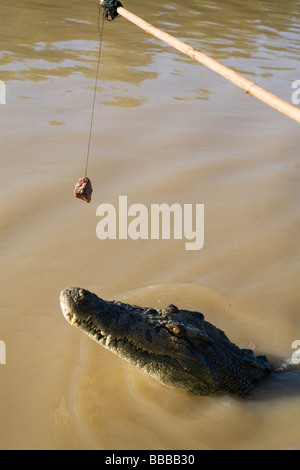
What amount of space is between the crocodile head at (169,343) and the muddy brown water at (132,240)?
148 mm

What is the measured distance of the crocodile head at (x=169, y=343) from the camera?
3066 millimetres

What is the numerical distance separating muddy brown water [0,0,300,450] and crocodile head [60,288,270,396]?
15 cm

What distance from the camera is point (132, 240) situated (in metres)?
5.04

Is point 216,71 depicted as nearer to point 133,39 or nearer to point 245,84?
point 245,84

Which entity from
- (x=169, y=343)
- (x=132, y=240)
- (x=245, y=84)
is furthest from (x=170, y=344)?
(x=132, y=240)

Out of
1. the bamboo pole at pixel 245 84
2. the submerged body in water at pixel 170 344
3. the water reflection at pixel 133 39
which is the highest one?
the water reflection at pixel 133 39

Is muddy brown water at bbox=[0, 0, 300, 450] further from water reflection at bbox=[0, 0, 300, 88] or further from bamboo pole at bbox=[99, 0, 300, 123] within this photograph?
bamboo pole at bbox=[99, 0, 300, 123]

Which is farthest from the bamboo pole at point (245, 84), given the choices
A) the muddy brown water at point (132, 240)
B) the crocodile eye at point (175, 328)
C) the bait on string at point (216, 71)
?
the muddy brown water at point (132, 240)

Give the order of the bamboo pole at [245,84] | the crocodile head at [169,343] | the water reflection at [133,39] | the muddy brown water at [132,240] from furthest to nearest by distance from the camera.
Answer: the water reflection at [133,39] → the muddy brown water at [132,240] → the crocodile head at [169,343] → the bamboo pole at [245,84]

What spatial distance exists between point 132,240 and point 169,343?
1875 millimetres

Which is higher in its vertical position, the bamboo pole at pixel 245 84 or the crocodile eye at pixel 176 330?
the bamboo pole at pixel 245 84

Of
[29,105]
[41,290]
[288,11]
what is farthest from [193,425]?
[288,11]

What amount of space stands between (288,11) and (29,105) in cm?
1002

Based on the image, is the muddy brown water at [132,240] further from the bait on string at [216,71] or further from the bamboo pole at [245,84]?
the bamboo pole at [245,84]
